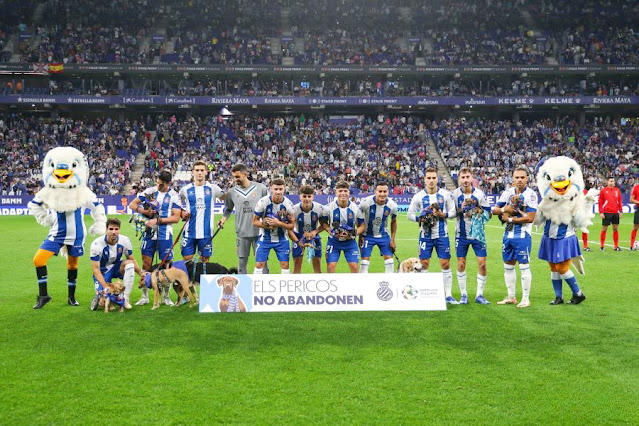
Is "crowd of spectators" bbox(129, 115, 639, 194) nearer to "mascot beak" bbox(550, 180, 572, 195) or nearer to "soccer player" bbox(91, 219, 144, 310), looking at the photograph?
"soccer player" bbox(91, 219, 144, 310)

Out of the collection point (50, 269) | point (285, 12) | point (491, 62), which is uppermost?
point (285, 12)

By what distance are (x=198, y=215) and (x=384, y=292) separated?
328 centimetres

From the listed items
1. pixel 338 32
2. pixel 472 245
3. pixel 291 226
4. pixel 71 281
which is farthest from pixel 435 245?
pixel 338 32

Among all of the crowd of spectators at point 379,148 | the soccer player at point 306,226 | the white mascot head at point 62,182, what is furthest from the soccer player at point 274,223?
the crowd of spectators at point 379,148

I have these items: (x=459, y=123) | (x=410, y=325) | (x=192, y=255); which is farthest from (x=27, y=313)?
(x=459, y=123)

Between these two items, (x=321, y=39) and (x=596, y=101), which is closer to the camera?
(x=596, y=101)

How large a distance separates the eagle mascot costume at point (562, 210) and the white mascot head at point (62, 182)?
7231 mm

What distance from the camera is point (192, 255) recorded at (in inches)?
359

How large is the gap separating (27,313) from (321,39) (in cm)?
4172

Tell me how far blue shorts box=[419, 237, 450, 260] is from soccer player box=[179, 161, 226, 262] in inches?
134

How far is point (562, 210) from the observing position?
8.42 m

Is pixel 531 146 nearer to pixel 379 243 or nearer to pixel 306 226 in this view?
pixel 379 243

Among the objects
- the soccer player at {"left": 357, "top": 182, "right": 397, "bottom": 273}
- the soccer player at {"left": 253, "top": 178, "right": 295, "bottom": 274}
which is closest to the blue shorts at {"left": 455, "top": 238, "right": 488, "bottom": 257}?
the soccer player at {"left": 357, "top": 182, "right": 397, "bottom": 273}

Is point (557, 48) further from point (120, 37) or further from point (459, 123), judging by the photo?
point (120, 37)
